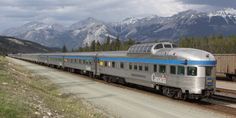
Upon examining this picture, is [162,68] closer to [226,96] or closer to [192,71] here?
[192,71]

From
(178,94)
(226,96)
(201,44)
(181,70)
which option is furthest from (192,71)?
(201,44)

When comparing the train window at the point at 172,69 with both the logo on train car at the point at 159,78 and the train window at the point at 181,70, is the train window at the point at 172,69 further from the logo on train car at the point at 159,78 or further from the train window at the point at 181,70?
the logo on train car at the point at 159,78

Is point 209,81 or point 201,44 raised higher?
point 201,44

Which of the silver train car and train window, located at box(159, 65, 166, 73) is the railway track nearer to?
the silver train car

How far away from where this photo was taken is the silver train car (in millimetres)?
23562

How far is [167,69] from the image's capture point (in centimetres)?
2600

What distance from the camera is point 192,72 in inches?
931

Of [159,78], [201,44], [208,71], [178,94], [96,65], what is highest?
[201,44]

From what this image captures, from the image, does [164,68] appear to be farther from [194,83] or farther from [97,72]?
[97,72]

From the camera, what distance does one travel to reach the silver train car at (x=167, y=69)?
23562 millimetres

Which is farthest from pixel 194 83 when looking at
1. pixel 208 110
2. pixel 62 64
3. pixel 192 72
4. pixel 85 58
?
pixel 62 64

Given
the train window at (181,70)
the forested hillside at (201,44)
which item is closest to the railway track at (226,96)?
the train window at (181,70)

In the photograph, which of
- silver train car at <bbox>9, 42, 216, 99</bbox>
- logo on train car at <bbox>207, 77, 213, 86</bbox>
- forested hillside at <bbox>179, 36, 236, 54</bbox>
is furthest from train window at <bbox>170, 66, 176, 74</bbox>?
forested hillside at <bbox>179, 36, 236, 54</bbox>

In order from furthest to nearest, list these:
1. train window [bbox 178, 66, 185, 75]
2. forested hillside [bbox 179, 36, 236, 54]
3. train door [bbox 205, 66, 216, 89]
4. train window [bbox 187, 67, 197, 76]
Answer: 1. forested hillside [bbox 179, 36, 236, 54]
2. train window [bbox 178, 66, 185, 75]
3. train door [bbox 205, 66, 216, 89]
4. train window [bbox 187, 67, 197, 76]
